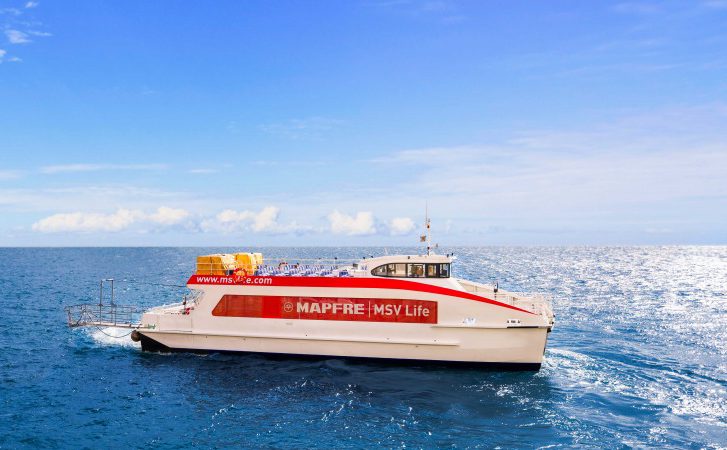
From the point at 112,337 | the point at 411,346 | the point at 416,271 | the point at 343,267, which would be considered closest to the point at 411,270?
the point at 416,271

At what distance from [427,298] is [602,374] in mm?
8293

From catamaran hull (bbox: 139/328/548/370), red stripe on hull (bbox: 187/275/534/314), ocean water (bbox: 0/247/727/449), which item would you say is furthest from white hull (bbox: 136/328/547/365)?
red stripe on hull (bbox: 187/275/534/314)

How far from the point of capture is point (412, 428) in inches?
619

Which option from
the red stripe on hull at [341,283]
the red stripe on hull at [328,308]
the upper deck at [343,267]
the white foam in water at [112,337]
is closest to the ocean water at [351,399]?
the white foam in water at [112,337]

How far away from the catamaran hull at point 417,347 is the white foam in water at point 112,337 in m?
3.93

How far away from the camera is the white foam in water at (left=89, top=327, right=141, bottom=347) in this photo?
25875 mm

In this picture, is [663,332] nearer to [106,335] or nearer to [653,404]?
[653,404]

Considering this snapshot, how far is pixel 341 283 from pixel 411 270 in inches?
131

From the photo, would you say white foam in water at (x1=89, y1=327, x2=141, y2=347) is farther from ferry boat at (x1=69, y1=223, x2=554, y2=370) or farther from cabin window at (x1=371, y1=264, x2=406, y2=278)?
cabin window at (x1=371, y1=264, x2=406, y2=278)

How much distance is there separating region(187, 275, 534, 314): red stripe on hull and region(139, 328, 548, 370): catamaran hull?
141cm

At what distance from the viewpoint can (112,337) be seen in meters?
27.2

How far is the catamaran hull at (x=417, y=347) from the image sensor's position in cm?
2084

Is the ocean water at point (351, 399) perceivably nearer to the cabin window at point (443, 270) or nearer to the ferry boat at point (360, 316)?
the ferry boat at point (360, 316)

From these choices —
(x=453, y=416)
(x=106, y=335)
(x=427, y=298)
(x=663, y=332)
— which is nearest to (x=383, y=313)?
(x=427, y=298)
